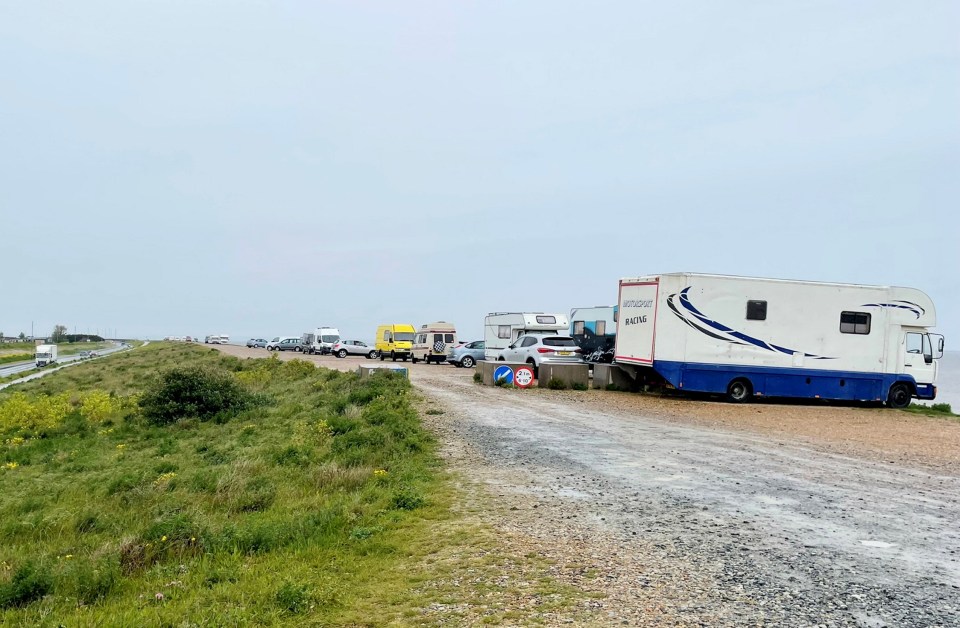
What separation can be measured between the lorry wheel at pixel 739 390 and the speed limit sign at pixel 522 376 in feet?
21.4

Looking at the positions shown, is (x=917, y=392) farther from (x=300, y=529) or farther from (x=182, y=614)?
(x=182, y=614)

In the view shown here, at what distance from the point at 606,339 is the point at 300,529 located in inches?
1010

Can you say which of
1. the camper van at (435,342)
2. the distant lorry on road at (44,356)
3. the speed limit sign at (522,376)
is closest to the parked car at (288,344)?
the camper van at (435,342)

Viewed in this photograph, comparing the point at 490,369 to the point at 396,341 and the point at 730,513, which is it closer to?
the point at 730,513

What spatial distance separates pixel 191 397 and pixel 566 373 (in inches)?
481

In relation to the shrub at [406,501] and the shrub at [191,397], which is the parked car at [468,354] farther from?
the shrub at [406,501]

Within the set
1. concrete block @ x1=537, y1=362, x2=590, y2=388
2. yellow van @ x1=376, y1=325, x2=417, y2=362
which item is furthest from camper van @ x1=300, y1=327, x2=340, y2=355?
concrete block @ x1=537, y1=362, x2=590, y2=388

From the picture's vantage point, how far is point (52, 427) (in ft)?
68.4

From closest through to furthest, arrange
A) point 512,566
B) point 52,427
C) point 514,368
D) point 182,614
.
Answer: point 182,614 → point 512,566 → point 52,427 → point 514,368

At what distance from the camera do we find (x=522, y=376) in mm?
23844

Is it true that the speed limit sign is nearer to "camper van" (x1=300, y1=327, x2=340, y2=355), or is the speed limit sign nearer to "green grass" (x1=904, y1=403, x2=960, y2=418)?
"green grass" (x1=904, y1=403, x2=960, y2=418)

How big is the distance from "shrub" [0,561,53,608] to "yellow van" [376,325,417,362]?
39384 mm

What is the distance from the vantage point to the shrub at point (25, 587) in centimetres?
618

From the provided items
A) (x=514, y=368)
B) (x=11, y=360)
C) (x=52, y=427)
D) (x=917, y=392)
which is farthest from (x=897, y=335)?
(x=11, y=360)
